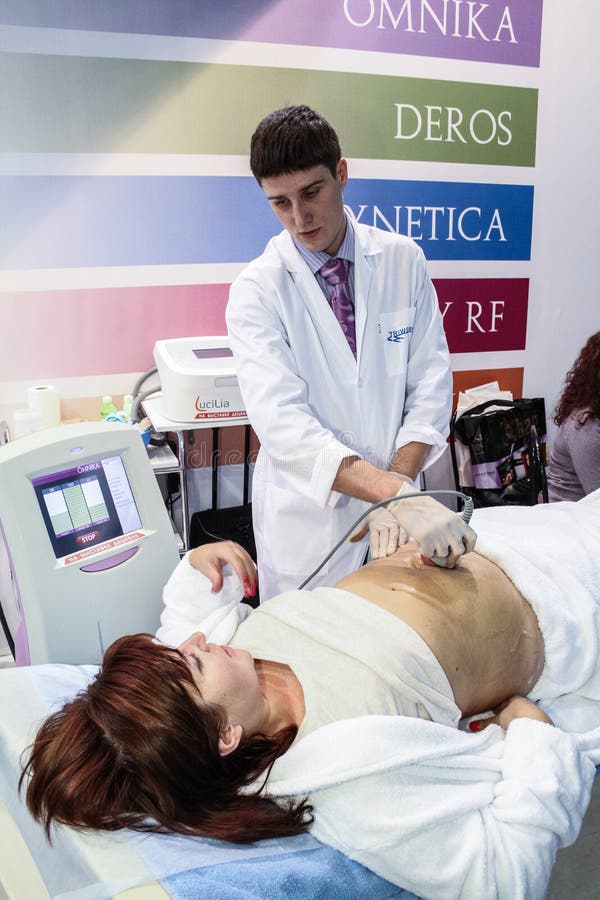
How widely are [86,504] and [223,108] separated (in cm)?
157

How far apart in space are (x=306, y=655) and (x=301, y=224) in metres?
0.93

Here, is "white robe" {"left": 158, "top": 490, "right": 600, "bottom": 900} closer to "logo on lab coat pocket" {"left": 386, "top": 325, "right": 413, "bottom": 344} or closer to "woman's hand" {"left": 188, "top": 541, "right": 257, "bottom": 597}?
"woman's hand" {"left": 188, "top": 541, "right": 257, "bottom": 597}

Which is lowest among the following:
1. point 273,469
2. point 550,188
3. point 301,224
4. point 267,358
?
point 273,469

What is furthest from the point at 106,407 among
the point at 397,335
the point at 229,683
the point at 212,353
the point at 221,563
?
the point at 229,683

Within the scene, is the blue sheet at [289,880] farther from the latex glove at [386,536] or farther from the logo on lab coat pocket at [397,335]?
the logo on lab coat pocket at [397,335]

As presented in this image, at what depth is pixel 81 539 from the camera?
151 cm

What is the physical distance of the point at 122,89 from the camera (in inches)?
94.8

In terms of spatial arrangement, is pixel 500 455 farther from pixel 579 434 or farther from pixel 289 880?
pixel 289 880

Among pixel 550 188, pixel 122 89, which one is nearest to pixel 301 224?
pixel 122 89

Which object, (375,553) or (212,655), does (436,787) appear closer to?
(212,655)

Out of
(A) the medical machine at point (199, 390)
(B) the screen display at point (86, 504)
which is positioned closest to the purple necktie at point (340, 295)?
(A) the medical machine at point (199, 390)

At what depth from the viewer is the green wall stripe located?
92.4 inches

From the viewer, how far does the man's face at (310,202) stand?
5.36 feet

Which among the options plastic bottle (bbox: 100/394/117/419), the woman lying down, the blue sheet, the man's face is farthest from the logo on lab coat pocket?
the blue sheet
